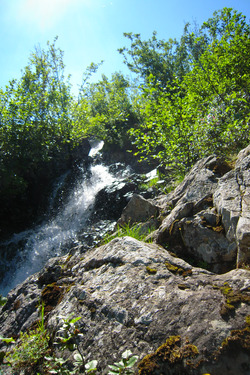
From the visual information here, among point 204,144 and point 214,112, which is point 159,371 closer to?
point 204,144

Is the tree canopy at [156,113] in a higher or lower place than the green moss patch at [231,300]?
higher

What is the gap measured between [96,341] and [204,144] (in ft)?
22.2

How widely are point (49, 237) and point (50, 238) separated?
13cm

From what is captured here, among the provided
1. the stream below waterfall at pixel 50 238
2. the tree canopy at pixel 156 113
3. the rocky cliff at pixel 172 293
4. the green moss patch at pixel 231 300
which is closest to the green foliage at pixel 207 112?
the tree canopy at pixel 156 113

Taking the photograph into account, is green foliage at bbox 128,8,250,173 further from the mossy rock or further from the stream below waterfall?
the mossy rock

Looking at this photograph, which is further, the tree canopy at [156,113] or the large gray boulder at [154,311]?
the tree canopy at [156,113]

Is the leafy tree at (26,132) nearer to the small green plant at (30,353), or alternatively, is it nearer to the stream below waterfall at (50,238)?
the stream below waterfall at (50,238)

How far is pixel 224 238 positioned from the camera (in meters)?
3.80

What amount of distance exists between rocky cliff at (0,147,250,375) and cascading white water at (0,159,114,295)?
6390 mm

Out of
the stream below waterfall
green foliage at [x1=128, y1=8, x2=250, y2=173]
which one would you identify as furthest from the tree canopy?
the stream below waterfall

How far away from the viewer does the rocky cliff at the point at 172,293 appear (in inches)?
80.5

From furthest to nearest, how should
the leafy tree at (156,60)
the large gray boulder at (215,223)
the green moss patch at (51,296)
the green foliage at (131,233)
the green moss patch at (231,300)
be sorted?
the leafy tree at (156,60)
the green foliage at (131,233)
the green moss patch at (51,296)
the large gray boulder at (215,223)
the green moss patch at (231,300)

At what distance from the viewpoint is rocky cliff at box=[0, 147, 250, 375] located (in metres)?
2.04

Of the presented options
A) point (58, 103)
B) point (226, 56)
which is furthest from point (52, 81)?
point (226, 56)
